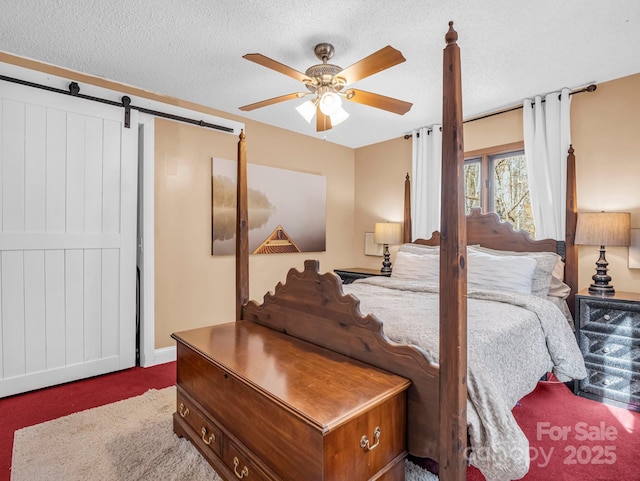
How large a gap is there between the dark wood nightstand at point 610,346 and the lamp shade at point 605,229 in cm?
40

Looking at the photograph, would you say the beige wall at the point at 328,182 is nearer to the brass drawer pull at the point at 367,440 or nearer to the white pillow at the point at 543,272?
the white pillow at the point at 543,272

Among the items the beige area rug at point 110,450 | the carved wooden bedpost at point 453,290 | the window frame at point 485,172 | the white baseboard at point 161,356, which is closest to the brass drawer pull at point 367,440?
the carved wooden bedpost at point 453,290

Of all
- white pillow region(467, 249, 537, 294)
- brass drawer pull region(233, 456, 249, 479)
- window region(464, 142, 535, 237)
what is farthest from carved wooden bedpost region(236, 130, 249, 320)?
window region(464, 142, 535, 237)

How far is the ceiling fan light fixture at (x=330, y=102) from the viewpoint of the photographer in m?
2.17

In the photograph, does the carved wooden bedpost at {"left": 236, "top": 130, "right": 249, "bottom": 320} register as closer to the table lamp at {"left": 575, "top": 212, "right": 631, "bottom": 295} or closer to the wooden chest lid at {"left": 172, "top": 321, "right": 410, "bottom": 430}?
the wooden chest lid at {"left": 172, "top": 321, "right": 410, "bottom": 430}

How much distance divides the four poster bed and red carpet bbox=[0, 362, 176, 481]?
1.01 m

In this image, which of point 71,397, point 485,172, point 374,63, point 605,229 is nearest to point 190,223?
point 71,397

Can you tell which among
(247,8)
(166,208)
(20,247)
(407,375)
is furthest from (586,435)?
(20,247)

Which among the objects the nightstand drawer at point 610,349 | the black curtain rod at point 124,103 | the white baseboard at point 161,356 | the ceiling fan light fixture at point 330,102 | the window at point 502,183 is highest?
the black curtain rod at point 124,103

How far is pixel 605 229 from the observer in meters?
2.55

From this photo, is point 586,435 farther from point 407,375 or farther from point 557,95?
point 557,95

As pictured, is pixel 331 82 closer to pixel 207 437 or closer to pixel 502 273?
pixel 502 273

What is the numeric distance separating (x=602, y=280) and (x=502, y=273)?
70cm

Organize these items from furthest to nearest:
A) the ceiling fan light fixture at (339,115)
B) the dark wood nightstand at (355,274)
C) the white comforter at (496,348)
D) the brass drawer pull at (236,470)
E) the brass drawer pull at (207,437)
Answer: the dark wood nightstand at (355,274)
the ceiling fan light fixture at (339,115)
the brass drawer pull at (207,437)
the brass drawer pull at (236,470)
the white comforter at (496,348)
